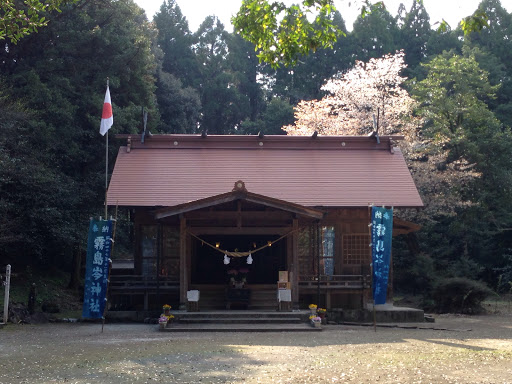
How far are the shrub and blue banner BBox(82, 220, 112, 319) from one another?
12.4 metres

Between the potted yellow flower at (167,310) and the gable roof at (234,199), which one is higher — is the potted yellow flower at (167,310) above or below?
below

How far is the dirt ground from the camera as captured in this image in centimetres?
888

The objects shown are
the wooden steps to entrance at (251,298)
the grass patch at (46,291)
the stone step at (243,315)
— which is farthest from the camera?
the grass patch at (46,291)

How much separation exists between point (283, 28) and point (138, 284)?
1127 cm

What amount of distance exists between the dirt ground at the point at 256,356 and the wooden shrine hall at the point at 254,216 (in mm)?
2863

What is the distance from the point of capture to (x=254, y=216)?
58.6 ft

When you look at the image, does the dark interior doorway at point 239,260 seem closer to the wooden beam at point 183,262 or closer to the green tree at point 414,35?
the wooden beam at point 183,262

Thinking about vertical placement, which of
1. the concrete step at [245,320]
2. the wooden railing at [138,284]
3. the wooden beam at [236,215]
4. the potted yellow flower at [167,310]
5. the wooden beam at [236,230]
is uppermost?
the wooden beam at [236,215]

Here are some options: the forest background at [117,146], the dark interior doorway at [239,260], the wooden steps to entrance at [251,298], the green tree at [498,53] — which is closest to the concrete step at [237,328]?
the wooden steps to entrance at [251,298]

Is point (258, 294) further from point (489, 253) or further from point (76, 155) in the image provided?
point (489, 253)

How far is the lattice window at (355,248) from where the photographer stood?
65.5ft

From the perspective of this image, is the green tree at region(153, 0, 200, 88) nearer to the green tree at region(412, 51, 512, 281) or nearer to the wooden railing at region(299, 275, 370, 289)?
the green tree at region(412, 51, 512, 281)

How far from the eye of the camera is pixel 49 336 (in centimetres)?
1454

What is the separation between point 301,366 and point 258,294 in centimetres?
923
